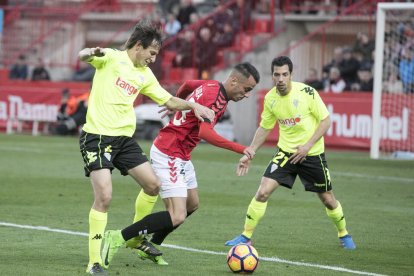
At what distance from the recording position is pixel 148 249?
9812 mm

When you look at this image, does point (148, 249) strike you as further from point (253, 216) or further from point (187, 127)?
point (253, 216)

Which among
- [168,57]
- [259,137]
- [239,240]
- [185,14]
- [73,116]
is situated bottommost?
[73,116]

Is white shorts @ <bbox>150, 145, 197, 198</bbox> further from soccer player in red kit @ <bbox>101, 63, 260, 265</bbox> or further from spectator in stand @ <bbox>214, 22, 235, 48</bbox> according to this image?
spectator in stand @ <bbox>214, 22, 235, 48</bbox>

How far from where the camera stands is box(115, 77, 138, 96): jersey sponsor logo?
30.6 feet

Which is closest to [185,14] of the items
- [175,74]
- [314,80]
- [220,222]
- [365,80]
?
[175,74]

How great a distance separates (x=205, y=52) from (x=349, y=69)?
6377 mm

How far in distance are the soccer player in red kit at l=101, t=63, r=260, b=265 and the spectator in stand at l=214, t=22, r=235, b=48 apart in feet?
72.3

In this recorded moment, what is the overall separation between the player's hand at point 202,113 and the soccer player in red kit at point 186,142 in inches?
3.7

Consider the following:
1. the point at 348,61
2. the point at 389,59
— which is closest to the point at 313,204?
the point at 389,59

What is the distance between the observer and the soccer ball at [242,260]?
9.28 metres

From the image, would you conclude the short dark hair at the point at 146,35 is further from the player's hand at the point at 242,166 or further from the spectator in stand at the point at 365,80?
the spectator in stand at the point at 365,80

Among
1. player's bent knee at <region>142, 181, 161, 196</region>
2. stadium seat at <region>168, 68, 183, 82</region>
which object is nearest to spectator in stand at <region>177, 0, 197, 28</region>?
stadium seat at <region>168, 68, 183, 82</region>

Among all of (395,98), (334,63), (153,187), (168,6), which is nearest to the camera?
(153,187)

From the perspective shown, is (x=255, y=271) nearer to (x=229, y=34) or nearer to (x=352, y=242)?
(x=352, y=242)
